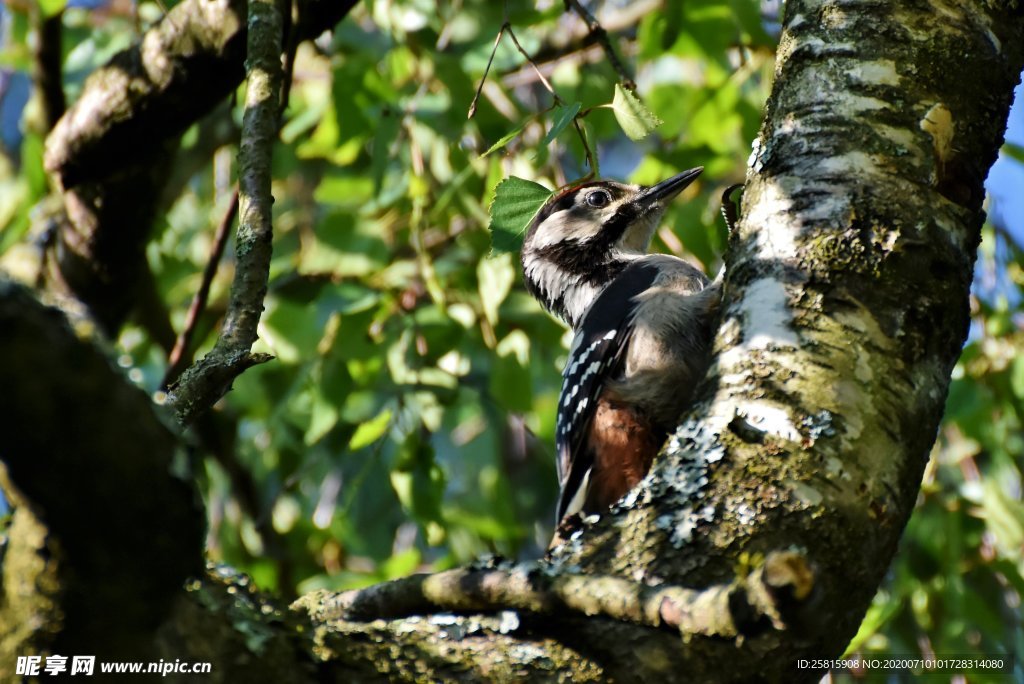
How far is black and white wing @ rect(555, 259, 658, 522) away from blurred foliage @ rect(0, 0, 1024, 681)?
0.40m

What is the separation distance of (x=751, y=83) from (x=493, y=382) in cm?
264

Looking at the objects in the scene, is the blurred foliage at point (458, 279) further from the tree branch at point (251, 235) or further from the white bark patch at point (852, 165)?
the white bark patch at point (852, 165)

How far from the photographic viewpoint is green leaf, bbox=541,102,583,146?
2.33 meters

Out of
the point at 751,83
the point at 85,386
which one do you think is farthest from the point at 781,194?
the point at 751,83

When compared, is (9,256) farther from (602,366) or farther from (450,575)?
(450,575)

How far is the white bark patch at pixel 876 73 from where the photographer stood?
2.29m

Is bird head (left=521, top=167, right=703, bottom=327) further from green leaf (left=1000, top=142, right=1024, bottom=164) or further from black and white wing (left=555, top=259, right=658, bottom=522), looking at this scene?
green leaf (left=1000, top=142, right=1024, bottom=164)

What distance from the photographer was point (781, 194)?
2.26 metres

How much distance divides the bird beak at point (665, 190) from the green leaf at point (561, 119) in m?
1.79

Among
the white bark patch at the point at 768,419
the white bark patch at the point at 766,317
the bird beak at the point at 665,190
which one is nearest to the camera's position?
the white bark patch at the point at 768,419

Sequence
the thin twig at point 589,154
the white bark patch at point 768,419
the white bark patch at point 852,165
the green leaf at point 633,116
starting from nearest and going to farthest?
the white bark patch at point 768,419 → the white bark patch at point 852,165 → the green leaf at point 633,116 → the thin twig at point 589,154

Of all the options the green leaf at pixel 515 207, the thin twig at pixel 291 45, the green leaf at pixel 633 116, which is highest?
the thin twig at pixel 291 45

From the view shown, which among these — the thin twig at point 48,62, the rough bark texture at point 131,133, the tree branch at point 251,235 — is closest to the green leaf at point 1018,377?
the rough bark texture at point 131,133

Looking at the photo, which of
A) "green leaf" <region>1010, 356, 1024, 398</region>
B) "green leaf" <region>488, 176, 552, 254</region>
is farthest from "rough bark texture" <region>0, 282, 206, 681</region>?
"green leaf" <region>1010, 356, 1024, 398</region>
